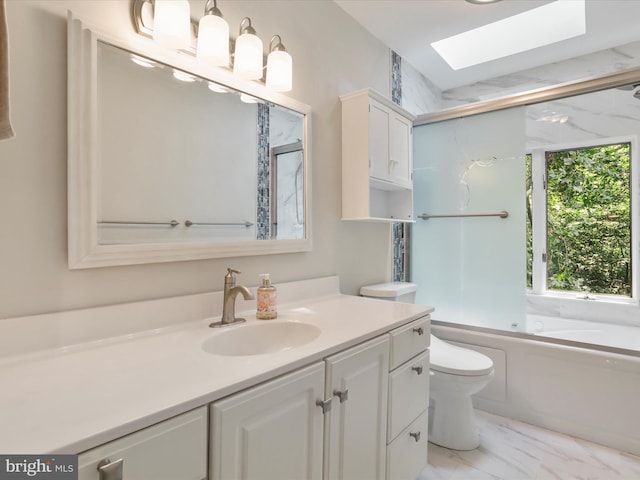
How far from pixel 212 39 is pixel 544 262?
3152mm

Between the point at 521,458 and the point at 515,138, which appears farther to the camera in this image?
the point at 515,138

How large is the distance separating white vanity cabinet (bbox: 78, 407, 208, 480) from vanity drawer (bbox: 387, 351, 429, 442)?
0.78 m

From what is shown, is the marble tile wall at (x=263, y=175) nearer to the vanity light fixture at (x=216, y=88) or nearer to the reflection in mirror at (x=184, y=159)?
the reflection in mirror at (x=184, y=159)

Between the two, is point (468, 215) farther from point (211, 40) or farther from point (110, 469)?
point (110, 469)

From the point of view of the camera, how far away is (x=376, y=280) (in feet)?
7.54

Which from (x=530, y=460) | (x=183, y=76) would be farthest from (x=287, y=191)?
(x=530, y=460)

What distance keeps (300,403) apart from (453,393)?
47.8 inches

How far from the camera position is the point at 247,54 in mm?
1364

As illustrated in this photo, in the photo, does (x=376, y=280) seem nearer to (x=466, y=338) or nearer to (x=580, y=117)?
(x=466, y=338)

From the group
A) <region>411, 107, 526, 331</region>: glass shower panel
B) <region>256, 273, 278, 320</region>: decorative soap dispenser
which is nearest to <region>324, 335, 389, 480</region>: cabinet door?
<region>256, 273, 278, 320</region>: decorative soap dispenser

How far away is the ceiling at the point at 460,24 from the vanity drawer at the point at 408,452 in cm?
214

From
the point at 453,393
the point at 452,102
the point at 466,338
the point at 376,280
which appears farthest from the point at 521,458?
the point at 452,102

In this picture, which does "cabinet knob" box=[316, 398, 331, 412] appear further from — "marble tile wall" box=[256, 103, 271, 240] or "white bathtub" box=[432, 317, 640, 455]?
"white bathtub" box=[432, 317, 640, 455]

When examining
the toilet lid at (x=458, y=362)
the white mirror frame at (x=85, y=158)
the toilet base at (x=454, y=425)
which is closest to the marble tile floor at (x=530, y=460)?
the toilet base at (x=454, y=425)
